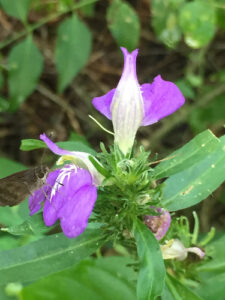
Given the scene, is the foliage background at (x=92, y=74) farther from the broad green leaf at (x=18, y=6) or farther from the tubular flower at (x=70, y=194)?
the tubular flower at (x=70, y=194)

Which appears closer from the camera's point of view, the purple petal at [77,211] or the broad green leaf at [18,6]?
the purple petal at [77,211]

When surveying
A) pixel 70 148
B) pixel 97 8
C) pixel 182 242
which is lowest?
pixel 182 242

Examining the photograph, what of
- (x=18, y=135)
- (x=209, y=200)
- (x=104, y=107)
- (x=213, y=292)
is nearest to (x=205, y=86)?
(x=209, y=200)

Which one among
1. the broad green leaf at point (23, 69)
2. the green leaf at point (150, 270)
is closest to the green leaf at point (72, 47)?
the broad green leaf at point (23, 69)

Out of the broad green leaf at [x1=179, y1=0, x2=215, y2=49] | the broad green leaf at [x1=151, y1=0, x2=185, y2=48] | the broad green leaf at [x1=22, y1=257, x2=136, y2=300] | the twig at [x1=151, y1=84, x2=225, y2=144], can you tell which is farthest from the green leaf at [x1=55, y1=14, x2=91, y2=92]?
the broad green leaf at [x1=22, y1=257, x2=136, y2=300]

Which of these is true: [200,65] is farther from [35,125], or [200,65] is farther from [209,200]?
[35,125]

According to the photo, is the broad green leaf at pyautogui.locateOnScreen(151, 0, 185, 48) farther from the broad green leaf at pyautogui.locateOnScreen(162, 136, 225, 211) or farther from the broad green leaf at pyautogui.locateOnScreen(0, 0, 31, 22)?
the broad green leaf at pyautogui.locateOnScreen(162, 136, 225, 211)
